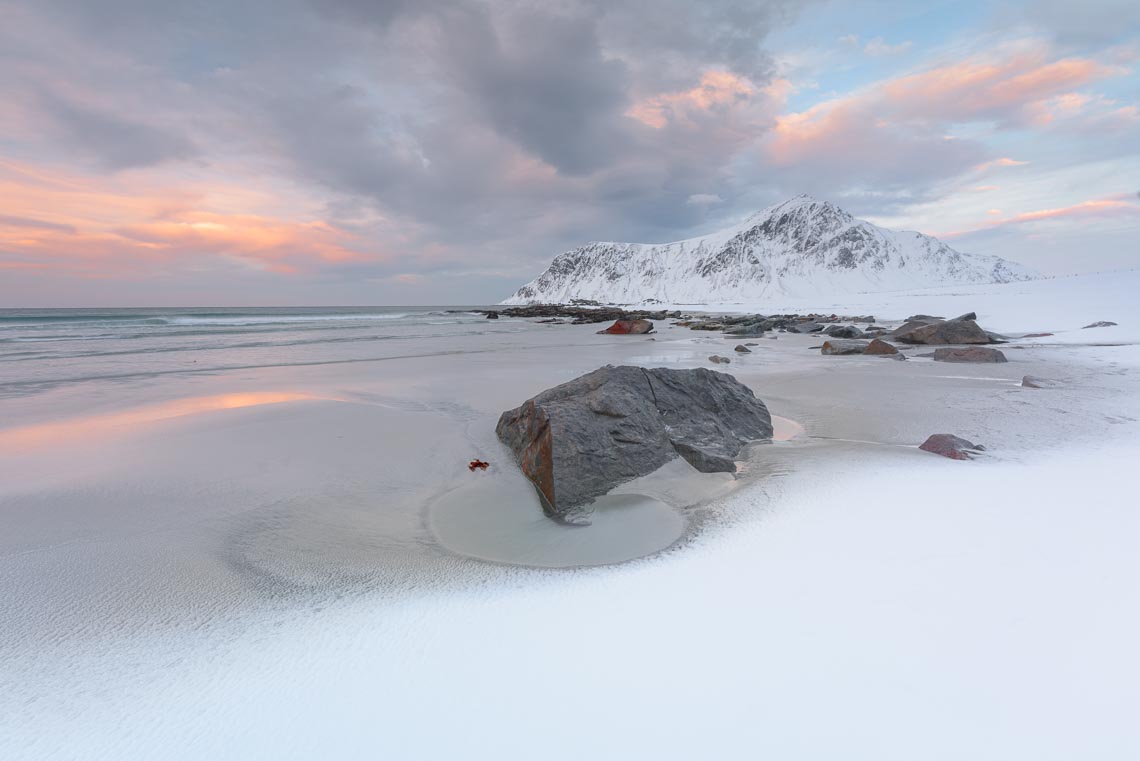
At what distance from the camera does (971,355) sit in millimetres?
11359

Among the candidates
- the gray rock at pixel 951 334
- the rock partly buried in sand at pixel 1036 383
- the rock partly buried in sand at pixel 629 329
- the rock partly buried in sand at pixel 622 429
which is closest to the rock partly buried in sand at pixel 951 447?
the rock partly buried in sand at pixel 622 429

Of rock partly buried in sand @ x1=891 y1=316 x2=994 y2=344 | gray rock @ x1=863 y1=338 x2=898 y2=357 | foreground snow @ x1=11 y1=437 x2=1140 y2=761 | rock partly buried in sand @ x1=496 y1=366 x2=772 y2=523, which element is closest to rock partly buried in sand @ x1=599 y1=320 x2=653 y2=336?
rock partly buried in sand @ x1=891 y1=316 x2=994 y2=344

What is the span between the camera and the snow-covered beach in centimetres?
158

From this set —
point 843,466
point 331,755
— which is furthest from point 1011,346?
point 331,755

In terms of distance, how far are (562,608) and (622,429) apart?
250 centimetres

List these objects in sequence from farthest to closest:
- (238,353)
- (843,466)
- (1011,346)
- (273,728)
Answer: (238,353), (1011,346), (843,466), (273,728)

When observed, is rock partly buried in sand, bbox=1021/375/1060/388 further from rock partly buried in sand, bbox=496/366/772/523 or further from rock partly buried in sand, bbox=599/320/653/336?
rock partly buried in sand, bbox=599/320/653/336

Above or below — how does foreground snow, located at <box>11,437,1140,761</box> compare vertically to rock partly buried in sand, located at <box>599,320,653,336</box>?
below

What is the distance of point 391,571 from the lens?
9.54ft

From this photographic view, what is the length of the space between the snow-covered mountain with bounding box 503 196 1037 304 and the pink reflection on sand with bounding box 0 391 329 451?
418 feet

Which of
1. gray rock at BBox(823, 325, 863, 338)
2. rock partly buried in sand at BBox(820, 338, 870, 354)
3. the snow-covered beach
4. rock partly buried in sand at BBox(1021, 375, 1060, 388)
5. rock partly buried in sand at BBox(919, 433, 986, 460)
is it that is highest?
gray rock at BBox(823, 325, 863, 338)

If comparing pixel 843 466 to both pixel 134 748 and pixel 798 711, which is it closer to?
pixel 798 711

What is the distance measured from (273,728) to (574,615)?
1.21m

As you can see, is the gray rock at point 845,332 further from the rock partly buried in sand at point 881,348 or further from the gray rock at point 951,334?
the rock partly buried in sand at point 881,348
